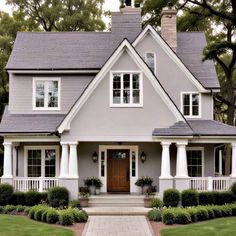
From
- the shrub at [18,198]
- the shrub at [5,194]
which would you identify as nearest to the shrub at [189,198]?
the shrub at [18,198]

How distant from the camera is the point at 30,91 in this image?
98.7ft

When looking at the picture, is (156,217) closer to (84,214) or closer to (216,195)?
(84,214)

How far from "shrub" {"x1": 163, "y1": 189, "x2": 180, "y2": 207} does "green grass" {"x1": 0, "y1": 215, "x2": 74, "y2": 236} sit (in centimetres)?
659

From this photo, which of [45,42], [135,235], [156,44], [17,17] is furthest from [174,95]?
[17,17]

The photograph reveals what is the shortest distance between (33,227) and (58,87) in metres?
11.6

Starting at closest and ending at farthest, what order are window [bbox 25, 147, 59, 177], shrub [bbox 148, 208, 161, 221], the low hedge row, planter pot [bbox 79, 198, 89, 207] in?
the low hedge row < shrub [bbox 148, 208, 161, 221] < planter pot [bbox 79, 198, 89, 207] < window [bbox 25, 147, 59, 177]

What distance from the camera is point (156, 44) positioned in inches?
1180

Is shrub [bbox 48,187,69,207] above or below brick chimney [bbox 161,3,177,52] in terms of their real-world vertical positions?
below

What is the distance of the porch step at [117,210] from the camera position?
2438 centimetres

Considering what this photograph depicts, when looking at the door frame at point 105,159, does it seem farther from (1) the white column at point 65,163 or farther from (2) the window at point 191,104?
(2) the window at point 191,104

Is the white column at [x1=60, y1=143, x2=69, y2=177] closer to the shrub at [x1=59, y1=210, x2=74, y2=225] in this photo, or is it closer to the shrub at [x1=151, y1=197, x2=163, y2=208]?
the shrub at [x1=151, y1=197, x2=163, y2=208]

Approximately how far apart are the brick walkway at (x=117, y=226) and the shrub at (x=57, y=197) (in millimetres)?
2457

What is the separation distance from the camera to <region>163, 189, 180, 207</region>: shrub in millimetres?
25156

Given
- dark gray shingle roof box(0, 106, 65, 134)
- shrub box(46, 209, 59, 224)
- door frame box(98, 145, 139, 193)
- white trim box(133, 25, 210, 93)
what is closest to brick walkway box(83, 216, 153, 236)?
shrub box(46, 209, 59, 224)
